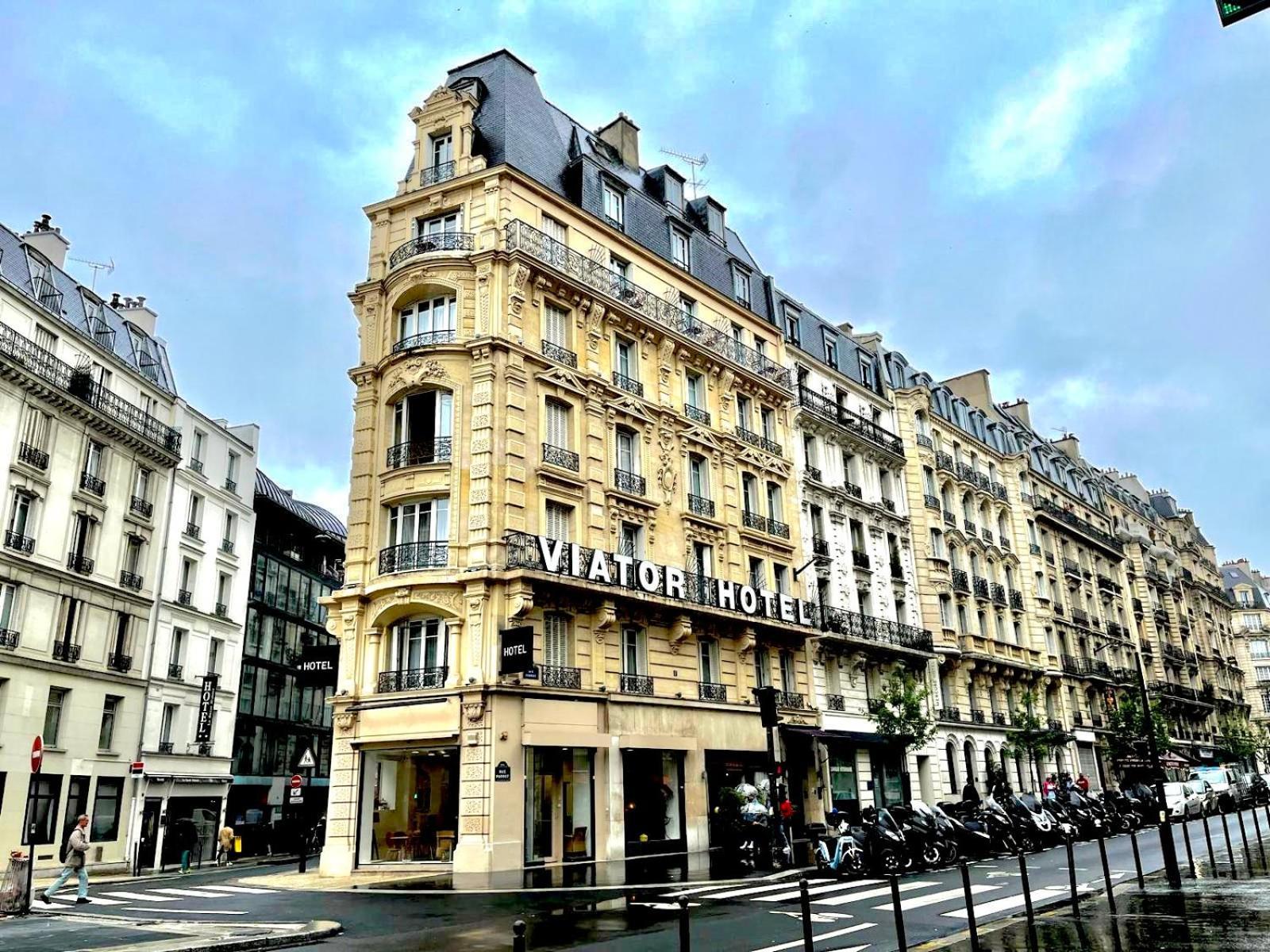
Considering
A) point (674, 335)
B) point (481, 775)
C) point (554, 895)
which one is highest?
point (674, 335)

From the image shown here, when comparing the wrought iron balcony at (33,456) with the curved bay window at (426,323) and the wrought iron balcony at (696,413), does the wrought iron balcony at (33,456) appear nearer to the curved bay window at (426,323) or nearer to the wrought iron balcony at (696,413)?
the curved bay window at (426,323)

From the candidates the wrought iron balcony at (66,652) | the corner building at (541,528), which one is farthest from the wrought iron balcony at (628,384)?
the wrought iron balcony at (66,652)

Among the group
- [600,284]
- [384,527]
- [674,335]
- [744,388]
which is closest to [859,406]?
[744,388]

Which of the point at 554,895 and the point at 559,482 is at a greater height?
the point at 559,482

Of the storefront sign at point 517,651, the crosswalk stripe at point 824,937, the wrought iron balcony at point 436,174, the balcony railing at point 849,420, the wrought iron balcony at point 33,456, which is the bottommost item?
the crosswalk stripe at point 824,937

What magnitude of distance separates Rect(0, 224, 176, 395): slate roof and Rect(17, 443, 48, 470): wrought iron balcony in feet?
15.4

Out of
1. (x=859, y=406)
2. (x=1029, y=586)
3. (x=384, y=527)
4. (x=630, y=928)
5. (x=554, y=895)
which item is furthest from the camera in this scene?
(x=1029, y=586)

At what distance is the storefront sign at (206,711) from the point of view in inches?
1511

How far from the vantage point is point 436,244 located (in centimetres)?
2680

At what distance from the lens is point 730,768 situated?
2844cm

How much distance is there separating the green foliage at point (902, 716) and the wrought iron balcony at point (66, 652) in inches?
1038

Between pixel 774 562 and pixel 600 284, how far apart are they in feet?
35.4

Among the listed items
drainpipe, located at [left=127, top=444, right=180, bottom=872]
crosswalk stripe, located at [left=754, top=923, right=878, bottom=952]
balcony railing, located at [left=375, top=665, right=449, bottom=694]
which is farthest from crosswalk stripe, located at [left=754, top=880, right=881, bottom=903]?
drainpipe, located at [left=127, top=444, right=180, bottom=872]

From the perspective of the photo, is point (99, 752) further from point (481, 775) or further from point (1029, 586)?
point (1029, 586)
